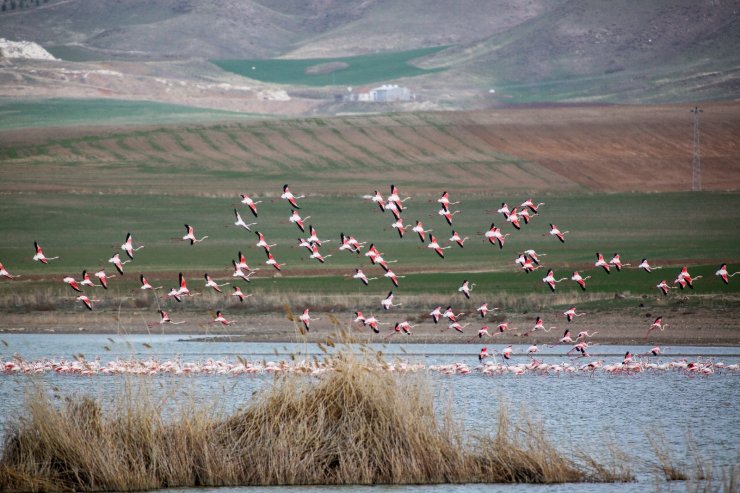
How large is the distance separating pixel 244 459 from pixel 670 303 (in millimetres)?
33828

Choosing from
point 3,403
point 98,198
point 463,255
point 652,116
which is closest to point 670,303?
point 463,255

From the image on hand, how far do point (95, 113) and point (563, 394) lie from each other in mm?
136662

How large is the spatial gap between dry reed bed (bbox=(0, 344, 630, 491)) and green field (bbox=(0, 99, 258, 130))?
417ft

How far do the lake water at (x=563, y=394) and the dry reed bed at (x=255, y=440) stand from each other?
303mm

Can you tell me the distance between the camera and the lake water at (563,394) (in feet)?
83.9

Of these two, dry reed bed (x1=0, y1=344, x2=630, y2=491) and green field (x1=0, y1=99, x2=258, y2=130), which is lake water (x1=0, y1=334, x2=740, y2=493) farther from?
green field (x1=0, y1=99, x2=258, y2=130)

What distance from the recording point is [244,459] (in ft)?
71.8

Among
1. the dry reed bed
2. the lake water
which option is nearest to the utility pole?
the lake water

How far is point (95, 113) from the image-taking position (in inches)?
6521

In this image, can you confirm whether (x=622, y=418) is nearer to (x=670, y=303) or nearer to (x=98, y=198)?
(x=670, y=303)

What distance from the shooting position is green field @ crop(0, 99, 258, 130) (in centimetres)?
15325

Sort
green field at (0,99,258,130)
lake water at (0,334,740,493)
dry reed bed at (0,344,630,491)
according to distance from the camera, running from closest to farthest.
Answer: dry reed bed at (0,344,630,491) < lake water at (0,334,740,493) < green field at (0,99,258,130)

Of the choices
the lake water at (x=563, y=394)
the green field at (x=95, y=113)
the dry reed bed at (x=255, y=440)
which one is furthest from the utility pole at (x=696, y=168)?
the dry reed bed at (x=255, y=440)

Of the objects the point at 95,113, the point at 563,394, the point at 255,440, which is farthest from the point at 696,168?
the point at 255,440
